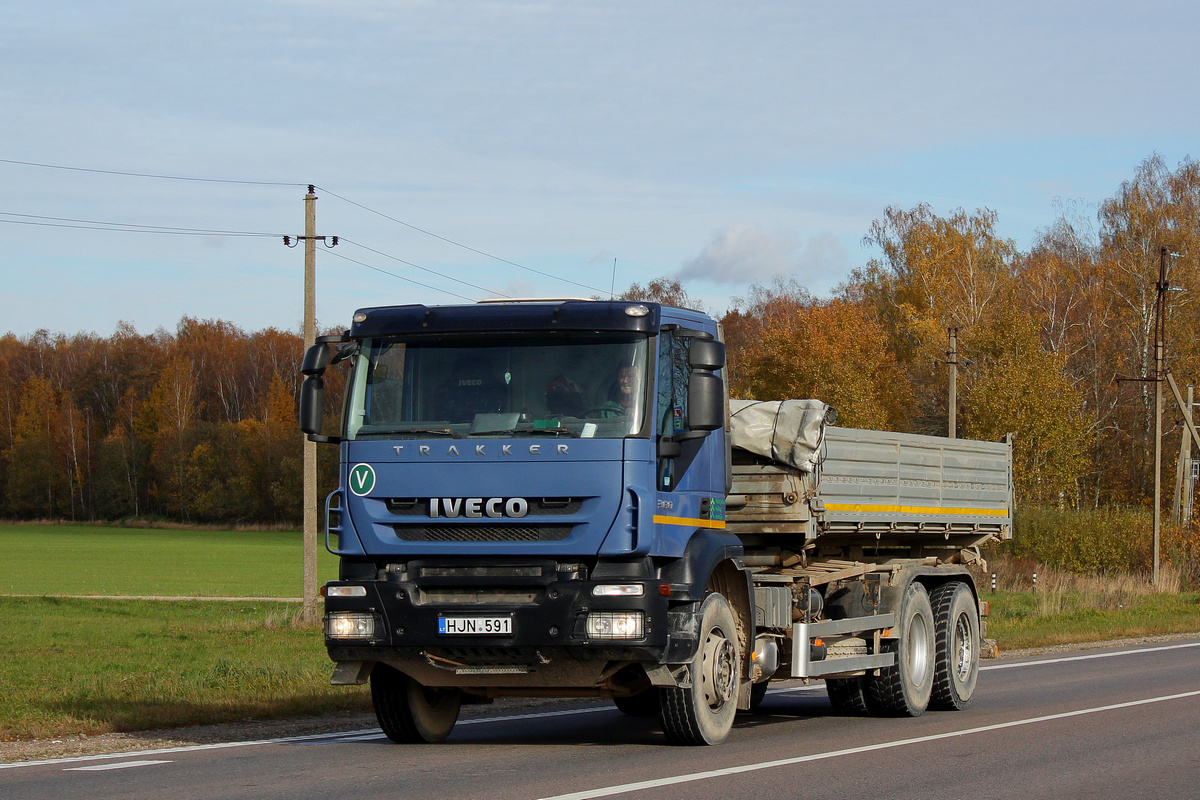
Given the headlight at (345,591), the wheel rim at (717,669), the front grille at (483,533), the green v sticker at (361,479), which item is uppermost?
the green v sticker at (361,479)

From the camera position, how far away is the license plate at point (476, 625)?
9.21m

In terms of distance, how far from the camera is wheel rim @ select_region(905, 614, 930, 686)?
13.4m

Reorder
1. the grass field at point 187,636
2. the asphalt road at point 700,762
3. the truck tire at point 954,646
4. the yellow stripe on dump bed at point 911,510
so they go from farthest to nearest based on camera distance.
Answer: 1. the truck tire at point 954,646
2. the grass field at point 187,636
3. the yellow stripe on dump bed at point 911,510
4. the asphalt road at point 700,762

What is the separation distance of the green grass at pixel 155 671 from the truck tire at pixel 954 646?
220 inches

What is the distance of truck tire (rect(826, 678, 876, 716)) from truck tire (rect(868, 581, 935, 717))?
3.1 inches

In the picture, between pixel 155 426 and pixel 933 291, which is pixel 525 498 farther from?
pixel 155 426

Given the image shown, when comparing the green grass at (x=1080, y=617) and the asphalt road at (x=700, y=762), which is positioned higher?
the asphalt road at (x=700, y=762)

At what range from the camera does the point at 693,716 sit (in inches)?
390

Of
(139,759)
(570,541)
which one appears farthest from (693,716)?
(139,759)

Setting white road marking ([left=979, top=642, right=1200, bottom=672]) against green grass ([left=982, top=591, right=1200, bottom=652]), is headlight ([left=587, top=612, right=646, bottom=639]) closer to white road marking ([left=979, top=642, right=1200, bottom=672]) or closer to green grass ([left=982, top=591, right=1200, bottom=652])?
white road marking ([left=979, top=642, right=1200, bottom=672])

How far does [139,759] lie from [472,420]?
130 inches

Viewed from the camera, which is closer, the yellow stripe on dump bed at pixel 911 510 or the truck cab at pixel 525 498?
the truck cab at pixel 525 498

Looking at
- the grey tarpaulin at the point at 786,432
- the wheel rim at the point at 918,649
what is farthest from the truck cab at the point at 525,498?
the wheel rim at the point at 918,649

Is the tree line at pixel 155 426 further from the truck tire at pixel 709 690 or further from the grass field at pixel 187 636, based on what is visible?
the truck tire at pixel 709 690
